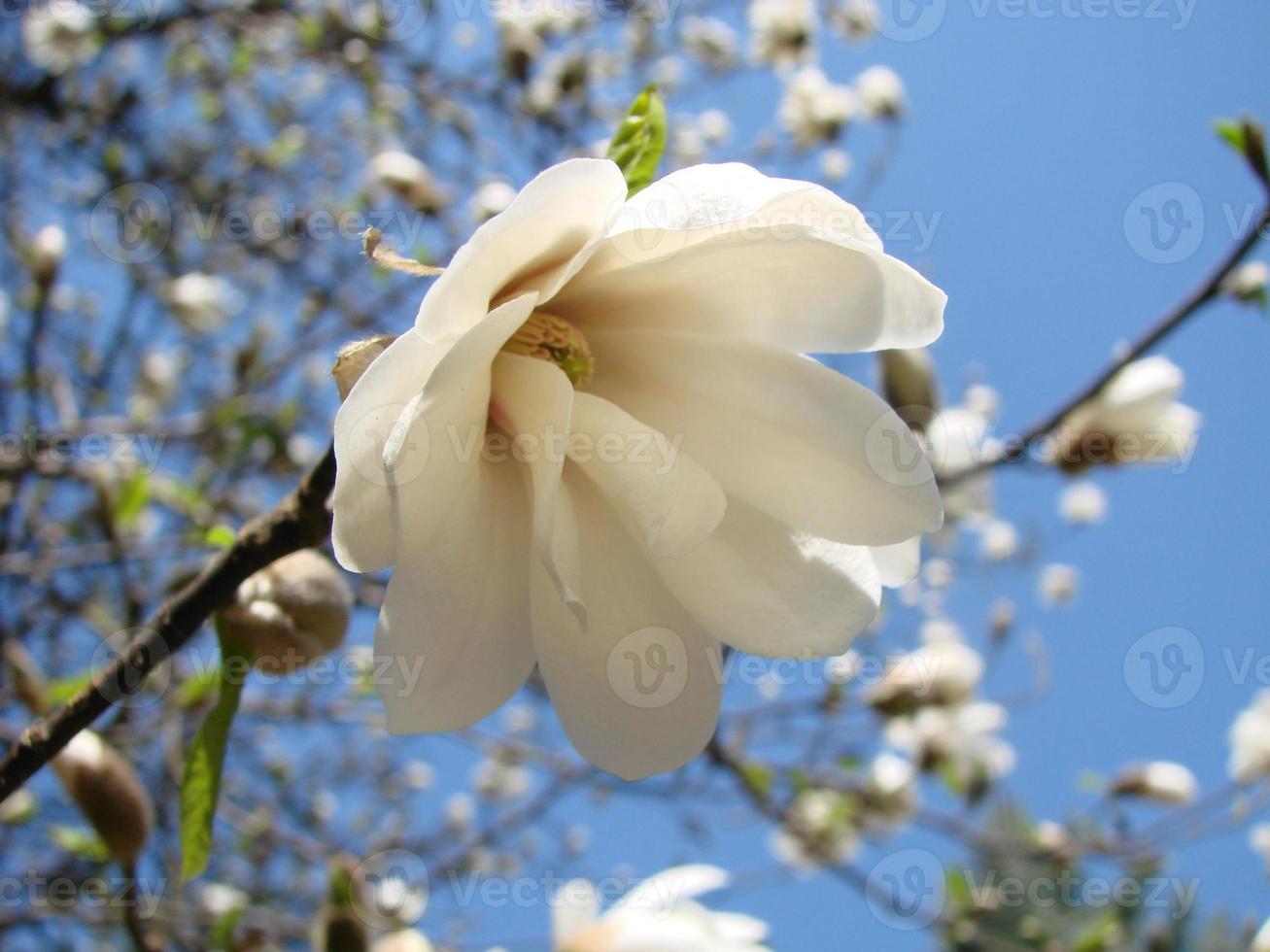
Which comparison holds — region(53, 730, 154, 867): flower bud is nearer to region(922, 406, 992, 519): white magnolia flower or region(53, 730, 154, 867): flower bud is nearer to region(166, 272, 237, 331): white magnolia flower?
region(922, 406, 992, 519): white magnolia flower

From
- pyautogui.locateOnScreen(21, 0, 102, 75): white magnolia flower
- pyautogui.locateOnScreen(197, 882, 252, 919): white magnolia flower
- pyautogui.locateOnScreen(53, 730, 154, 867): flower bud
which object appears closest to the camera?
pyautogui.locateOnScreen(53, 730, 154, 867): flower bud

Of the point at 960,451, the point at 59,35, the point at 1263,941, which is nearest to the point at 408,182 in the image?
the point at 960,451

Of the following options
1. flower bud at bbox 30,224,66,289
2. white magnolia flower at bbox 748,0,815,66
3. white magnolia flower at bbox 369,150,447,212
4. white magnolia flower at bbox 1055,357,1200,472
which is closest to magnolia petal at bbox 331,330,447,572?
white magnolia flower at bbox 1055,357,1200,472

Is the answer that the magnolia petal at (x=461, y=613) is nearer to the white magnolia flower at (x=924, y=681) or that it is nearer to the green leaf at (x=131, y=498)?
the green leaf at (x=131, y=498)

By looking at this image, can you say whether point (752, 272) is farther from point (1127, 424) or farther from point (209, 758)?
point (1127, 424)

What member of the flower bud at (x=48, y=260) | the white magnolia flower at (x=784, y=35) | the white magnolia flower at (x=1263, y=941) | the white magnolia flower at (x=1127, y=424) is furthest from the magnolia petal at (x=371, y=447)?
the white magnolia flower at (x=784, y=35)
